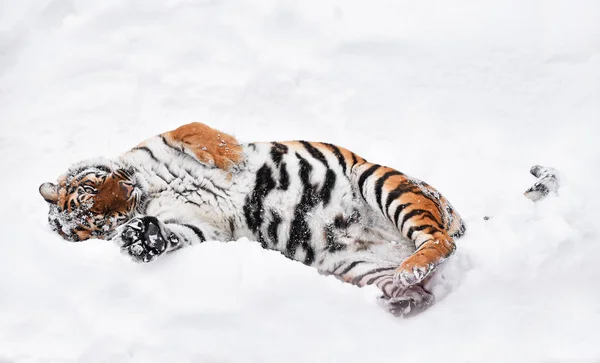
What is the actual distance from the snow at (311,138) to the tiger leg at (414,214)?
142 millimetres

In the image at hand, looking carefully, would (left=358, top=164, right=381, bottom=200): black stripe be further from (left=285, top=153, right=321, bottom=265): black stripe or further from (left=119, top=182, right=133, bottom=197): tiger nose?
(left=119, top=182, right=133, bottom=197): tiger nose

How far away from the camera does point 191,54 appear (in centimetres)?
560

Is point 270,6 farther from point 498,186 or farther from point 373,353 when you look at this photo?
point 373,353

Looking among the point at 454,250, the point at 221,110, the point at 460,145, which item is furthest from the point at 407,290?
the point at 221,110

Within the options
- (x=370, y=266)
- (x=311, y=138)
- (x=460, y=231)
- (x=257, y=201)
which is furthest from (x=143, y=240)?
(x=311, y=138)

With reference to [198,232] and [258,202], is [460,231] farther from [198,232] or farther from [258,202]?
[198,232]

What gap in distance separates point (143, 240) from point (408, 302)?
1.12 meters

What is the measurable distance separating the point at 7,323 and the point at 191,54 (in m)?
3.36

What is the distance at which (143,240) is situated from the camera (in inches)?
116

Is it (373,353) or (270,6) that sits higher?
(270,6)

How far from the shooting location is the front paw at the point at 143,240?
2.90 meters

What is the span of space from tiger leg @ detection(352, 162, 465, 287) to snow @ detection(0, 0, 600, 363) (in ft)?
0.47

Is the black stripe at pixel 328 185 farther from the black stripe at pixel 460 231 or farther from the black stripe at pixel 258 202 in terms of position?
the black stripe at pixel 460 231

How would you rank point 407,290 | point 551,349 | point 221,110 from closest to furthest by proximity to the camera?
point 551,349, point 407,290, point 221,110
